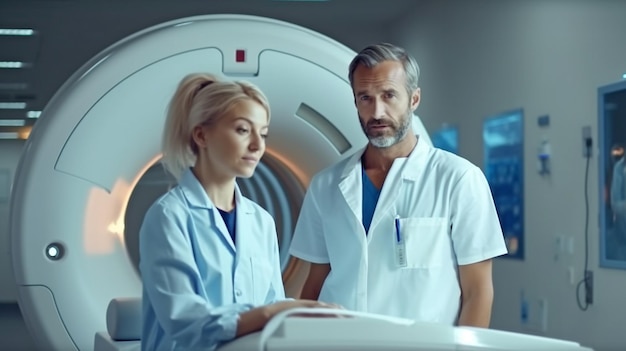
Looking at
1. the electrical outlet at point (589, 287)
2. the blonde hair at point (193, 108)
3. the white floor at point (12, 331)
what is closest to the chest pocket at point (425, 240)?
the blonde hair at point (193, 108)

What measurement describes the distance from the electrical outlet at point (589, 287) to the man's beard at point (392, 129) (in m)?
2.62

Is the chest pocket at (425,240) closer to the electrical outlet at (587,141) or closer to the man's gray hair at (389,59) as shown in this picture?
the man's gray hair at (389,59)

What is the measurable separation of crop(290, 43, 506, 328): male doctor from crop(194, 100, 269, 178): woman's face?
1.52 ft

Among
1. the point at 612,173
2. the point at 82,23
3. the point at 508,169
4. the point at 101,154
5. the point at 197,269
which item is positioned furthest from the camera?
the point at 82,23

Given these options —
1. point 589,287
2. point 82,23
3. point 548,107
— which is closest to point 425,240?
point 589,287

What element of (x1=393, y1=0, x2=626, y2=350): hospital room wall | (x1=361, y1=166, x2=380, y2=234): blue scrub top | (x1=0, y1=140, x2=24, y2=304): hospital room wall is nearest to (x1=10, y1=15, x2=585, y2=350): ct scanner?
(x1=361, y1=166, x2=380, y2=234): blue scrub top

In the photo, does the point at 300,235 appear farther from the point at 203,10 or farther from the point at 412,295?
the point at 203,10

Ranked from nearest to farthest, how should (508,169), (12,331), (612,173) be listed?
1. (612,173)
2. (508,169)
3. (12,331)

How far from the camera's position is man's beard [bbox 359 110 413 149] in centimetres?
212

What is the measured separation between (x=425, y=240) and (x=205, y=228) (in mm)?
612

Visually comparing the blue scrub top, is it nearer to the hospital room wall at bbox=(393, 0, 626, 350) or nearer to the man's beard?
the man's beard

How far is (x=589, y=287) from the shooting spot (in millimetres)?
4535

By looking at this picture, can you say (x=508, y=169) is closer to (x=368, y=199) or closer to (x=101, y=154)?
(x=101, y=154)

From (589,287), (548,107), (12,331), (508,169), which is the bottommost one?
(12,331)
